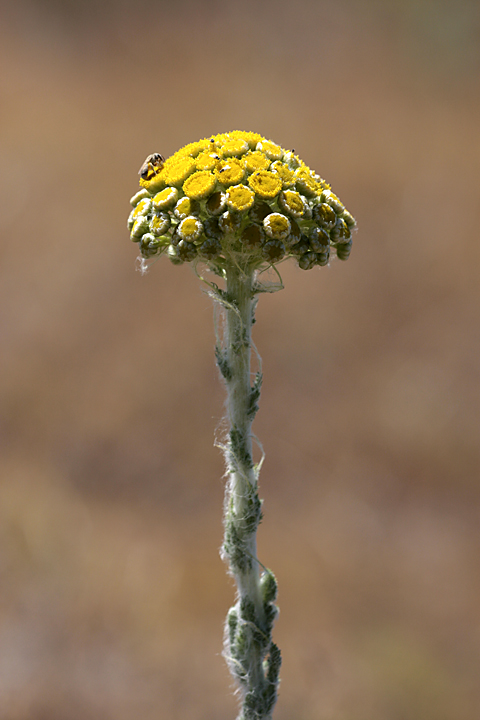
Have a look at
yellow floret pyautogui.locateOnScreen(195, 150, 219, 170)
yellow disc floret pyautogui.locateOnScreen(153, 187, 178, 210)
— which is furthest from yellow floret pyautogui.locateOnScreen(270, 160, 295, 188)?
yellow disc floret pyautogui.locateOnScreen(153, 187, 178, 210)

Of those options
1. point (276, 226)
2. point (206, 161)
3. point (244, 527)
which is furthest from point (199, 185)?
point (244, 527)

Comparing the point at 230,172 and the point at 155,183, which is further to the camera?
the point at 155,183

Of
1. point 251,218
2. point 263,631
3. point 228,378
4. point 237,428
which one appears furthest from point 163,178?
point 263,631

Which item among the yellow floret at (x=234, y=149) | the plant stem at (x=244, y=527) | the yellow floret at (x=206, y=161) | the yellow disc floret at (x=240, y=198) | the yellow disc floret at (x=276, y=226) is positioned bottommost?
the plant stem at (x=244, y=527)

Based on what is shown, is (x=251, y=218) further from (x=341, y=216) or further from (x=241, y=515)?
(x=241, y=515)

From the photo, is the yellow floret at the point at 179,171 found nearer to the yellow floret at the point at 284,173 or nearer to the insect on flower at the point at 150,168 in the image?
the insect on flower at the point at 150,168

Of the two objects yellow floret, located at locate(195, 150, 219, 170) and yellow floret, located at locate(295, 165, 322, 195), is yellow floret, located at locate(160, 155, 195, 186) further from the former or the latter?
yellow floret, located at locate(295, 165, 322, 195)

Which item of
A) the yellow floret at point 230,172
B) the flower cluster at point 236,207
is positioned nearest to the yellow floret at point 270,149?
the flower cluster at point 236,207

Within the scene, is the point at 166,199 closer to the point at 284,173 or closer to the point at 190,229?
the point at 190,229
